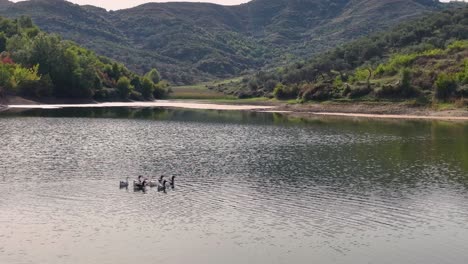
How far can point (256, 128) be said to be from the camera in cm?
12119

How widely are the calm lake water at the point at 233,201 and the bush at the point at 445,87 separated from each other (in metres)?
69.0

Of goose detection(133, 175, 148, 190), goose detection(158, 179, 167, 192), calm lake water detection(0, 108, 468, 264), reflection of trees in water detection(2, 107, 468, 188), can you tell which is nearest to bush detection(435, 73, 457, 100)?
reflection of trees in water detection(2, 107, 468, 188)

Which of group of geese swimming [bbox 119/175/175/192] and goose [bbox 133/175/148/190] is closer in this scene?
goose [bbox 133/175/148/190]

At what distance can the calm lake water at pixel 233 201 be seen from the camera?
36.3 m

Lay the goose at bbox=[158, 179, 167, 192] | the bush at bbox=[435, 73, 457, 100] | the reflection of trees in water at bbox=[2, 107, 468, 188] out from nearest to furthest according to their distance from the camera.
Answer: the goose at bbox=[158, 179, 167, 192] < the reflection of trees in water at bbox=[2, 107, 468, 188] < the bush at bbox=[435, 73, 457, 100]

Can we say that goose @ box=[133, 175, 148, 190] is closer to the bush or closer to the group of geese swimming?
the group of geese swimming

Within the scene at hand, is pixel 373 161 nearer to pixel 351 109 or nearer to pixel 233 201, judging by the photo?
pixel 233 201

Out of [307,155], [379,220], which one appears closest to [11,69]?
[307,155]

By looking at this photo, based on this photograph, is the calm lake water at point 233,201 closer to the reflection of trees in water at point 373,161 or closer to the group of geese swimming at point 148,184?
the reflection of trees in water at point 373,161

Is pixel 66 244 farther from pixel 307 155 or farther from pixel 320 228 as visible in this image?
pixel 307 155

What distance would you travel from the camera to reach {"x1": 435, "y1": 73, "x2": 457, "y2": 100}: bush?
158375 mm

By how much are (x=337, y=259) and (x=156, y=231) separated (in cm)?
1312

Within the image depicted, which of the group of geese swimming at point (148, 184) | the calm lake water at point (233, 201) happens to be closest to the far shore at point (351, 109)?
the calm lake water at point (233, 201)

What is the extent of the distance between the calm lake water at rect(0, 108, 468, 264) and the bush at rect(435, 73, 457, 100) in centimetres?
6904
